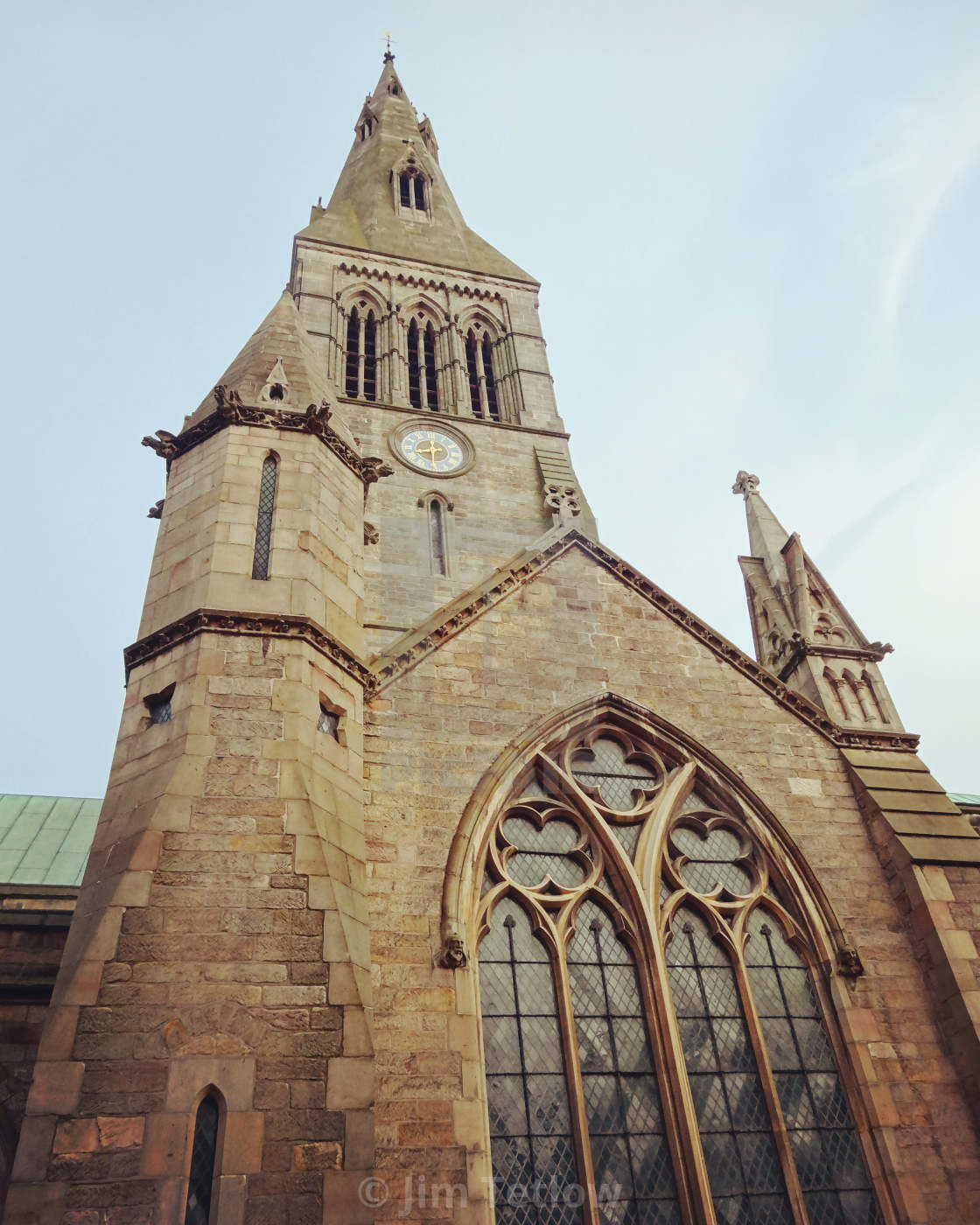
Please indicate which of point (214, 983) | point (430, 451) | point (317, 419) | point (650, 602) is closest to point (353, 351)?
point (430, 451)

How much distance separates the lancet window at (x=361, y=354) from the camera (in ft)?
81.1

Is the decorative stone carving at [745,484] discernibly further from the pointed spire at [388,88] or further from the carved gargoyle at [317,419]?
the pointed spire at [388,88]

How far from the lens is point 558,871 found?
10969 millimetres

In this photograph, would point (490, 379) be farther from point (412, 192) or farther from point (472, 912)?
point (472, 912)

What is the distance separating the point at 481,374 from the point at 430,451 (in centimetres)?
416

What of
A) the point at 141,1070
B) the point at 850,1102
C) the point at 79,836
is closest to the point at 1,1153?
the point at 141,1070

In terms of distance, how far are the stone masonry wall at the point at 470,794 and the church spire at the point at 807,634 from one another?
3.76 ft

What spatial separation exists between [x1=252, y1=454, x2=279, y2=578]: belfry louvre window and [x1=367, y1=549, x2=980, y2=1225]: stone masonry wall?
1.99 m

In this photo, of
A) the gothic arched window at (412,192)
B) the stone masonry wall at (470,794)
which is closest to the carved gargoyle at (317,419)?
the stone masonry wall at (470,794)

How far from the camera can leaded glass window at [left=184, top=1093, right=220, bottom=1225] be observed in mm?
6559

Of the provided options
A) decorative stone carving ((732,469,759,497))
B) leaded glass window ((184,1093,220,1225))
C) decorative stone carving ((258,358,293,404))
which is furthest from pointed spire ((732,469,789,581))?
leaded glass window ((184,1093,220,1225))

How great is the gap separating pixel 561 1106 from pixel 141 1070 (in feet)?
13.6

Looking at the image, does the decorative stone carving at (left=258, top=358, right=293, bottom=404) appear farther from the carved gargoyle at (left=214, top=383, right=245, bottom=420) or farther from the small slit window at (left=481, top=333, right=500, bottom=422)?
the small slit window at (left=481, top=333, right=500, bottom=422)

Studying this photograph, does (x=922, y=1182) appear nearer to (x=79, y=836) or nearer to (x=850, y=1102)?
(x=850, y=1102)
